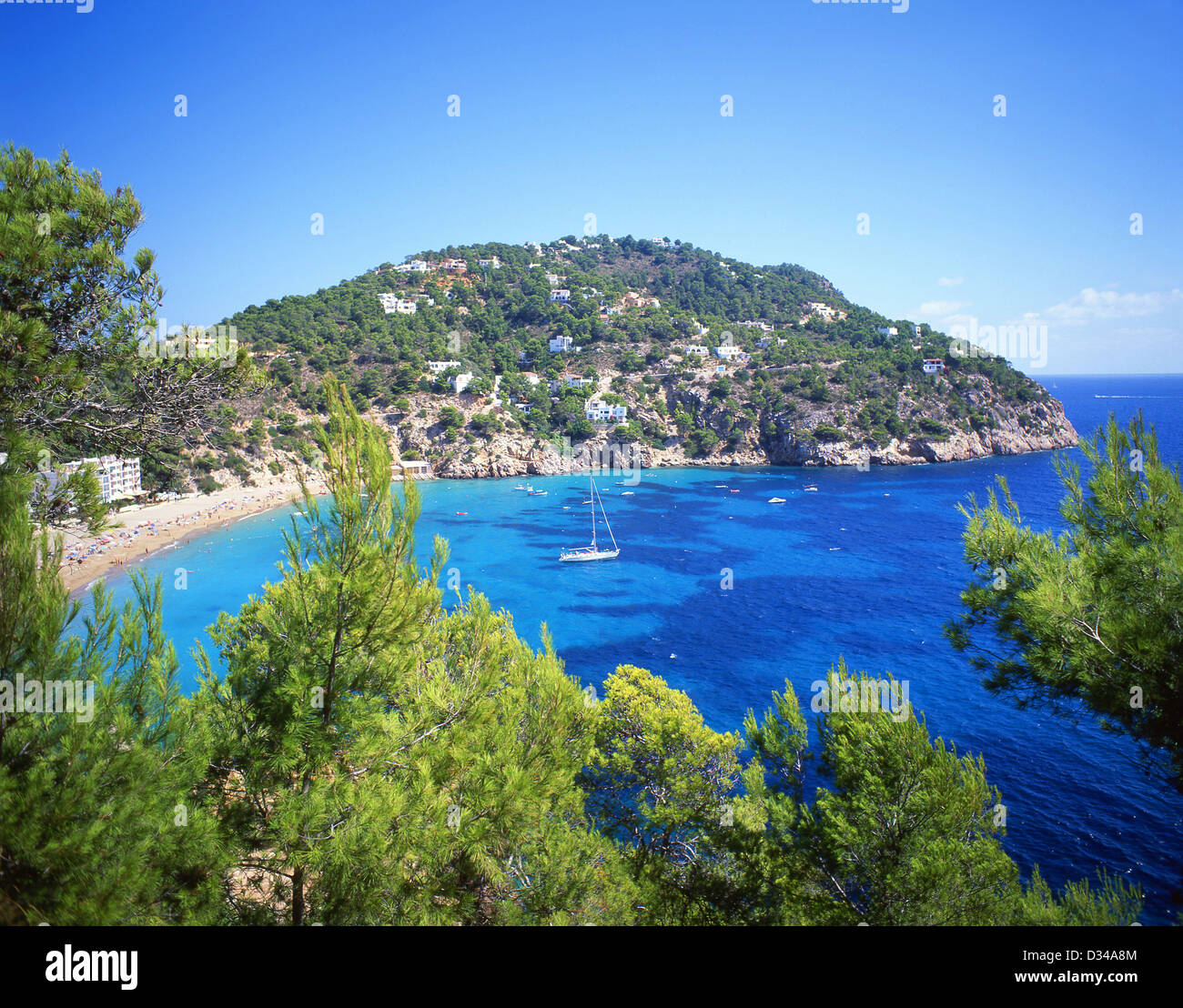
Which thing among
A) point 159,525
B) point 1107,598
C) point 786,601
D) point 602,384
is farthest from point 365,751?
point 602,384

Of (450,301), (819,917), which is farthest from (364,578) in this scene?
(450,301)

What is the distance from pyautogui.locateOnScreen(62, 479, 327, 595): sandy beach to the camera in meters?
27.7

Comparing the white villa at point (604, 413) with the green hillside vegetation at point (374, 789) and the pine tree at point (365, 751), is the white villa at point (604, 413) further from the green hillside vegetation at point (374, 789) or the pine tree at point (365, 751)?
the pine tree at point (365, 751)

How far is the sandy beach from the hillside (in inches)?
137

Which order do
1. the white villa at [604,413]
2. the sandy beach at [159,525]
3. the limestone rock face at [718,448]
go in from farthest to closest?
the white villa at [604,413]
the limestone rock face at [718,448]
the sandy beach at [159,525]

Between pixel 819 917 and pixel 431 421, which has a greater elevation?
pixel 431 421

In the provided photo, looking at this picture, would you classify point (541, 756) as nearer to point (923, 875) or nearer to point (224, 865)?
point (224, 865)

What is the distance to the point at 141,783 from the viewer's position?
3430 mm

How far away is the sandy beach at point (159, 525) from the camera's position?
90.8ft

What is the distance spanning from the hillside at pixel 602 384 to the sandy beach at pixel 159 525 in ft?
11.4

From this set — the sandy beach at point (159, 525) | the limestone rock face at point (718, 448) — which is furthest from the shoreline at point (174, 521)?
the limestone rock face at point (718, 448)

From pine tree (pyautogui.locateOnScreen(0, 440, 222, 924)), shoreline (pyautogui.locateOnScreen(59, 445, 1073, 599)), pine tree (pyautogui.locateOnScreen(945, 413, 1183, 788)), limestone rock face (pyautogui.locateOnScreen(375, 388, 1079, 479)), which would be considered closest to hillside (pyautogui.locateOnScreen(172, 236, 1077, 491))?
limestone rock face (pyautogui.locateOnScreen(375, 388, 1079, 479))

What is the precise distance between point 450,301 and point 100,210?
76.7m

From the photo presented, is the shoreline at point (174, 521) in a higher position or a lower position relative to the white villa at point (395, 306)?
lower
